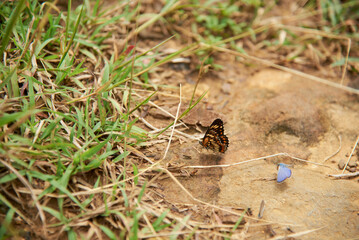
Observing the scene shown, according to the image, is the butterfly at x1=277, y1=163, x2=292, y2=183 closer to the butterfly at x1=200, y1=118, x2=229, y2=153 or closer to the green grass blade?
the butterfly at x1=200, y1=118, x2=229, y2=153

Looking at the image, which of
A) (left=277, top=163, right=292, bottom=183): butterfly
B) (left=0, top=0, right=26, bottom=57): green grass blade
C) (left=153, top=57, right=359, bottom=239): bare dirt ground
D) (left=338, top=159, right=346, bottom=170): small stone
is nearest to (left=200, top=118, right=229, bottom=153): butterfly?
(left=153, top=57, right=359, bottom=239): bare dirt ground

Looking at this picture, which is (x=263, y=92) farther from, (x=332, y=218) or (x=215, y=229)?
(x=215, y=229)

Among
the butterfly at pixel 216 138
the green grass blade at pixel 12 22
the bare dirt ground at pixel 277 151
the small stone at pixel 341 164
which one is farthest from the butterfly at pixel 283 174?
the green grass blade at pixel 12 22

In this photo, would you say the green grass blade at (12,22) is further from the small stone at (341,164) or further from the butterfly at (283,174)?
the small stone at (341,164)

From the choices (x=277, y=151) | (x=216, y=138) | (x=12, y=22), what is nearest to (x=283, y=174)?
(x=277, y=151)

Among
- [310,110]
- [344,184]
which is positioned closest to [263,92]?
[310,110]

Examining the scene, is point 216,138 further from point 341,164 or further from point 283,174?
point 341,164
